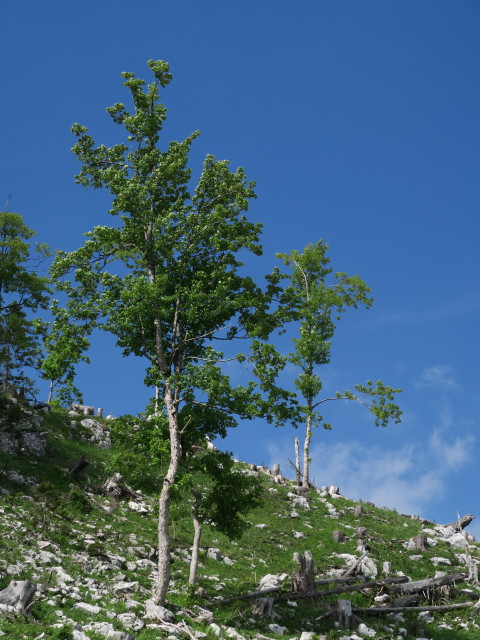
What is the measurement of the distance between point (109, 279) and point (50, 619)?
12457 mm

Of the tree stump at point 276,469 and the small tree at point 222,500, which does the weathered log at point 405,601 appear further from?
the tree stump at point 276,469

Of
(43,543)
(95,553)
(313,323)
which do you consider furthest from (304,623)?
(313,323)

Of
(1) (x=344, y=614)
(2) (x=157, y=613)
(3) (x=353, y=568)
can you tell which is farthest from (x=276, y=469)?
(2) (x=157, y=613)

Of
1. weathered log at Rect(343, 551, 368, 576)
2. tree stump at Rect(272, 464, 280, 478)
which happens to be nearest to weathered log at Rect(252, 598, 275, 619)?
weathered log at Rect(343, 551, 368, 576)

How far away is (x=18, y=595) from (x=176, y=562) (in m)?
10.1

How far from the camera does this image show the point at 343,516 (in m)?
36.8

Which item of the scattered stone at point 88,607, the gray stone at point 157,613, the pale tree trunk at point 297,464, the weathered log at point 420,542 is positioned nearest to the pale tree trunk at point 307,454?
the pale tree trunk at point 297,464

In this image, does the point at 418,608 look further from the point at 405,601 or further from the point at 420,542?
the point at 420,542

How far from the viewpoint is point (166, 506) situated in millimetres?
20453

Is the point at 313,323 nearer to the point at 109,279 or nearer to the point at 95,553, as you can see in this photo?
the point at 109,279

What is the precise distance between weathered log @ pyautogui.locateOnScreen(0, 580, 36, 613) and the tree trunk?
4362mm

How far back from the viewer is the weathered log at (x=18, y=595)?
15015mm

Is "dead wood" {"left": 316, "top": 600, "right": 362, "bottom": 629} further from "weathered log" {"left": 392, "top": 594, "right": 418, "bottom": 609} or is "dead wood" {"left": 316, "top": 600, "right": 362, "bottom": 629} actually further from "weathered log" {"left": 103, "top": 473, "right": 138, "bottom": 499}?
"weathered log" {"left": 103, "top": 473, "right": 138, "bottom": 499}

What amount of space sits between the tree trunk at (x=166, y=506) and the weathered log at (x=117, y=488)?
32.6 feet
